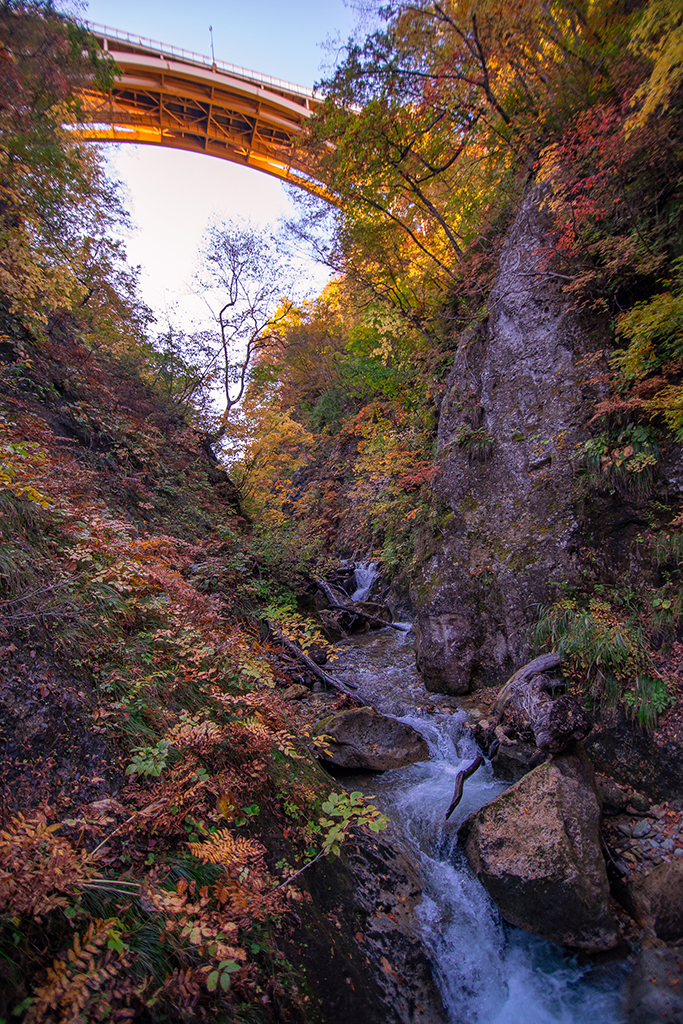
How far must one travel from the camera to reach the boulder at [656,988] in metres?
3.38

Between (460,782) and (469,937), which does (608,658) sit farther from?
(469,937)

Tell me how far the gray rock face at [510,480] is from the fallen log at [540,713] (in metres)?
1.07

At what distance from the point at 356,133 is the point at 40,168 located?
728 centimetres

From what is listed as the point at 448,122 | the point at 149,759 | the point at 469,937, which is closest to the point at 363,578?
the point at 469,937

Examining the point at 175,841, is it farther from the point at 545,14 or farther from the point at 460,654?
the point at 545,14

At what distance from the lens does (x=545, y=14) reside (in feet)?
26.8

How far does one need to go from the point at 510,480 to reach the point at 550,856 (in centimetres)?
605

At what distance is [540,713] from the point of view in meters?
5.21

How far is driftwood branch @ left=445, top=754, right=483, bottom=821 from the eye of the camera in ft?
17.4

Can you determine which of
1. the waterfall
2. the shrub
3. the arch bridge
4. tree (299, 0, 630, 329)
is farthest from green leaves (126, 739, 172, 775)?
the arch bridge

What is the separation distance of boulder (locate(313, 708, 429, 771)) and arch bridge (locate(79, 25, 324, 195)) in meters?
26.8

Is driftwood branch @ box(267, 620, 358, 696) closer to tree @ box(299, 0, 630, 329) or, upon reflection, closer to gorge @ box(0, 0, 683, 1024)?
gorge @ box(0, 0, 683, 1024)

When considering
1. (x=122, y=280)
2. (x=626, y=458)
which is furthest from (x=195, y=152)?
(x=626, y=458)

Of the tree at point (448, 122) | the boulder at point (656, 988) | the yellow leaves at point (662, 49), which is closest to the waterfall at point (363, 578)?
the tree at point (448, 122)
